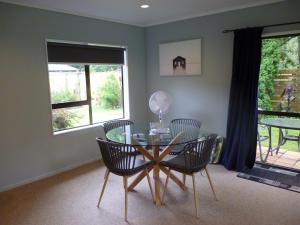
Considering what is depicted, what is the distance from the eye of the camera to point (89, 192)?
304cm

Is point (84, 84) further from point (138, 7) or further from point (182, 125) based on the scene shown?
point (182, 125)

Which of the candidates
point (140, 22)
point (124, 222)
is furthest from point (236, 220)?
point (140, 22)

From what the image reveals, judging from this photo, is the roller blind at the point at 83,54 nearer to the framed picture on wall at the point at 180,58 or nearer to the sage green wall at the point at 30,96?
the sage green wall at the point at 30,96

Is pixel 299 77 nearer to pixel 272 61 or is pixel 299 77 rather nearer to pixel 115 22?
pixel 272 61

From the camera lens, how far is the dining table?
8.75 ft

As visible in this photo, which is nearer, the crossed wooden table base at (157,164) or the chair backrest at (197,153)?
the chair backrest at (197,153)

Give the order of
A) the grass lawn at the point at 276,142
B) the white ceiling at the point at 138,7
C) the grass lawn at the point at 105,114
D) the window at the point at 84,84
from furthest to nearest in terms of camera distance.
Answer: the grass lawn at the point at 105,114 < the grass lawn at the point at 276,142 < the window at the point at 84,84 < the white ceiling at the point at 138,7

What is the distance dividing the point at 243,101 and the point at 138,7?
190cm

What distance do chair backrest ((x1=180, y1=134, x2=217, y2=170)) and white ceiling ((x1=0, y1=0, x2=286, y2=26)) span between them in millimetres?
1804

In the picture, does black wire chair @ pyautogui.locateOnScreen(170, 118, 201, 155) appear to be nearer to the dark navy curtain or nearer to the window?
the dark navy curtain

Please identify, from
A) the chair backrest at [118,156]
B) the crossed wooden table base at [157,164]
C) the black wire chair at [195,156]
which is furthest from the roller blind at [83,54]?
the black wire chair at [195,156]

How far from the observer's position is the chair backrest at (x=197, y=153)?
8.20ft

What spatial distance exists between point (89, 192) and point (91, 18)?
2.50m

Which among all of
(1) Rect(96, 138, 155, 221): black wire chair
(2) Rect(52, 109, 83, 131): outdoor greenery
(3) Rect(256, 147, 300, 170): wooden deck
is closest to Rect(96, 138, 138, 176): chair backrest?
(1) Rect(96, 138, 155, 221): black wire chair
